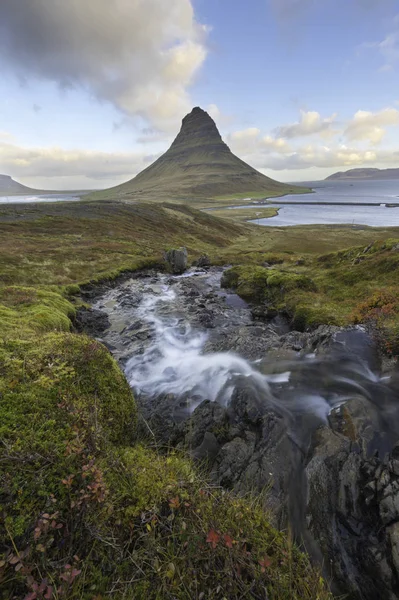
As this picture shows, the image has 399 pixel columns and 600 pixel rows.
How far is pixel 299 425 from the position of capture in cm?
945

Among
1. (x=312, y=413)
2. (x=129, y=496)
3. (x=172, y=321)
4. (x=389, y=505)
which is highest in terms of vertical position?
(x=129, y=496)

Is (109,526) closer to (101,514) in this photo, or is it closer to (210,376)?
(101,514)

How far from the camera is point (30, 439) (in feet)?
15.4

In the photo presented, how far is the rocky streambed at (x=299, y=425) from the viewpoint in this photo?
5973 mm

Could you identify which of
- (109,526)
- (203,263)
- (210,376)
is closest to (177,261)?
(203,263)

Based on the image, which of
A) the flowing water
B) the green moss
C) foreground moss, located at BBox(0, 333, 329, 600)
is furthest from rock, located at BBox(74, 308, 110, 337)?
foreground moss, located at BBox(0, 333, 329, 600)

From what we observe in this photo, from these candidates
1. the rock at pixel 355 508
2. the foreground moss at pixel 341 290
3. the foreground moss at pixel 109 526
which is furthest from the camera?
the foreground moss at pixel 341 290

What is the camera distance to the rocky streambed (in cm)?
597

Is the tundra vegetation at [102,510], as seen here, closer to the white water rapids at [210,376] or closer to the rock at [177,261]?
the white water rapids at [210,376]

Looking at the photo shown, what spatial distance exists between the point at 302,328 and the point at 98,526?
18.4m

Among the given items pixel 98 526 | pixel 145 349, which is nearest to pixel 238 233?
pixel 145 349

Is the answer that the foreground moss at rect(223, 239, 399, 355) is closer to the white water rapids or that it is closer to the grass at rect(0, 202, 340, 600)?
the white water rapids

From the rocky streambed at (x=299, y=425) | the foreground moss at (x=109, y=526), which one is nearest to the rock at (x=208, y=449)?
the rocky streambed at (x=299, y=425)

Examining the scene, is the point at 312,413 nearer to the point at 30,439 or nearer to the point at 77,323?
the point at 30,439
